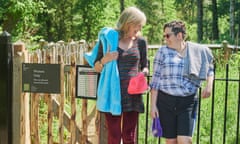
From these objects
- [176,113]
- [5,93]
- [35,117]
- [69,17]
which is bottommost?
[35,117]

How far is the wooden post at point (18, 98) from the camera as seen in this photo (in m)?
5.39

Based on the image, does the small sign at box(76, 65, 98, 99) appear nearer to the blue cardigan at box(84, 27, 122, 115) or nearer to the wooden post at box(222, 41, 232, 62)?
the blue cardigan at box(84, 27, 122, 115)

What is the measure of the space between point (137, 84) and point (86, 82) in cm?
78

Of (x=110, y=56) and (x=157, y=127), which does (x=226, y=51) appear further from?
(x=110, y=56)

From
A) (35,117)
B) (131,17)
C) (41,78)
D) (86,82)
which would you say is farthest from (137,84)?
(35,117)

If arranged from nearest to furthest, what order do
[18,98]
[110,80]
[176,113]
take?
[176,113], [110,80], [18,98]

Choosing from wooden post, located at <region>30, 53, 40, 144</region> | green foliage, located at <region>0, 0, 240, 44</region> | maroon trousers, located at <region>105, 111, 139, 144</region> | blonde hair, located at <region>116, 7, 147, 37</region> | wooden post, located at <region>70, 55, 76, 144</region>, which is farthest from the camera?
green foliage, located at <region>0, 0, 240, 44</region>

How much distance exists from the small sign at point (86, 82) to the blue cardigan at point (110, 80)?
31cm

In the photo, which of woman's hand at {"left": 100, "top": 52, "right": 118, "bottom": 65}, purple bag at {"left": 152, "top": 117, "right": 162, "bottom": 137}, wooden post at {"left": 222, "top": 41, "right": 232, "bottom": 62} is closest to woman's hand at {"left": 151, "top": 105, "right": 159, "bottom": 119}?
purple bag at {"left": 152, "top": 117, "right": 162, "bottom": 137}

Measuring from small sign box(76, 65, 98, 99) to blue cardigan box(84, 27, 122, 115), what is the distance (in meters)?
0.31

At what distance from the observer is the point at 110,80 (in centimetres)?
478

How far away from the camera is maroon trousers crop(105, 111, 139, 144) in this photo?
488cm

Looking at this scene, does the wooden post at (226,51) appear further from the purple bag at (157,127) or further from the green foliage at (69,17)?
→ the purple bag at (157,127)

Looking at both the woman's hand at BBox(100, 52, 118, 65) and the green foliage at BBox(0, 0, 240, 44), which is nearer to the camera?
the woman's hand at BBox(100, 52, 118, 65)
